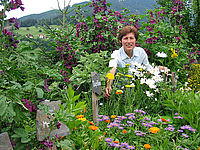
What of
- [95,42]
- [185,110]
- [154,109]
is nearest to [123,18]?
[95,42]

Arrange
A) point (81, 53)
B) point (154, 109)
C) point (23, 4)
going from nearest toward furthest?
point (23, 4) < point (154, 109) < point (81, 53)

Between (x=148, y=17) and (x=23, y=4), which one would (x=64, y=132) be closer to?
(x=23, y=4)

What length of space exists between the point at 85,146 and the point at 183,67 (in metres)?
3.53

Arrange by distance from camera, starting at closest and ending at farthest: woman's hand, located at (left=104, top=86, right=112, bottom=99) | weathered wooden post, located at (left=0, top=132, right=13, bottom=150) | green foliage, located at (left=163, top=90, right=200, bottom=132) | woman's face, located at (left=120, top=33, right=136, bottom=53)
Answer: weathered wooden post, located at (left=0, top=132, right=13, bottom=150)
green foliage, located at (left=163, top=90, right=200, bottom=132)
woman's hand, located at (left=104, top=86, right=112, bottom=99)
woman's face, located at (left=120, top=33, right=136, bottom=53)

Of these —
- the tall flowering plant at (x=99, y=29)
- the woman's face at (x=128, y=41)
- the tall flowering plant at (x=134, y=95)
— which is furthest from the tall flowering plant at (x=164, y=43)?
the tall flowering plant at (x=134, y=95)

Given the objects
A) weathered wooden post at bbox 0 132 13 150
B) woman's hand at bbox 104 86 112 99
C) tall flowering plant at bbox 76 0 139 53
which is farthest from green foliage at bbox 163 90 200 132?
weathered wooden post at bbox 0 132 13 150

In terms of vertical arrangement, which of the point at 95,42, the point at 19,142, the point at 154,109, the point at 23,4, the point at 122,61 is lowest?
the point at 154,109

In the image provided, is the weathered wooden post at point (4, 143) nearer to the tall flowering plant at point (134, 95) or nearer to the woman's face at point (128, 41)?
the tall flowering plant at point (134, 95)

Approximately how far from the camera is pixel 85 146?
212 cm

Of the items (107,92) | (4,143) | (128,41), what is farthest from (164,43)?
(4,143)

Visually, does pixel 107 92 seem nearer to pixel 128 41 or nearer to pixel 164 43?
pixel 128 41

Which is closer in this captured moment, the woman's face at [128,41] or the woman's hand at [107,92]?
the woman's hand at [107,92]

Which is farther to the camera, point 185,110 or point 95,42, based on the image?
point 95,42

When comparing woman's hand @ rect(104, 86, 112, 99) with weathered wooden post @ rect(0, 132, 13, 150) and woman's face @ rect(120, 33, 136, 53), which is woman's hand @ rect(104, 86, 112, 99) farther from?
weathered wooden post @ rect(0, 132, 13, 150)
